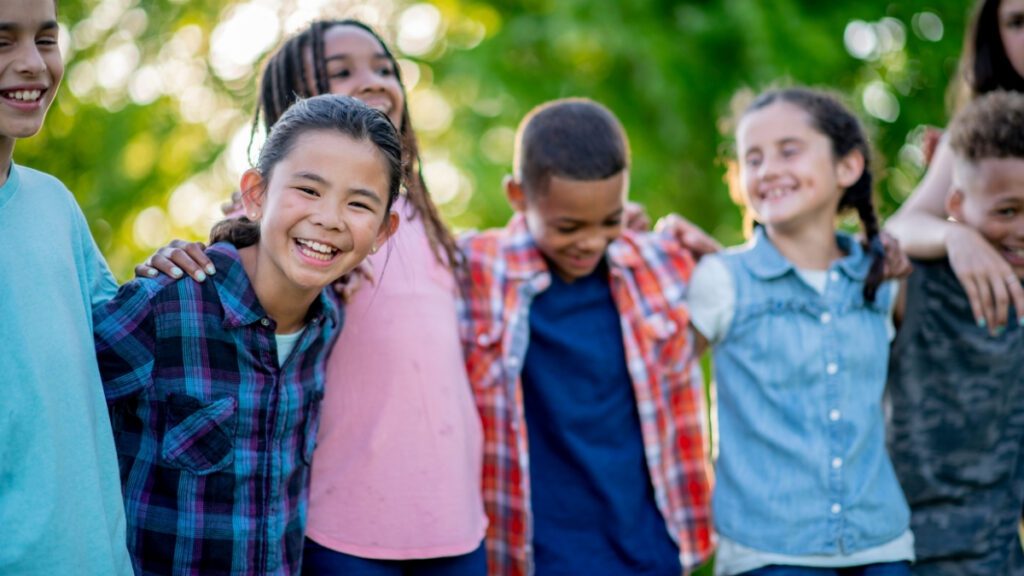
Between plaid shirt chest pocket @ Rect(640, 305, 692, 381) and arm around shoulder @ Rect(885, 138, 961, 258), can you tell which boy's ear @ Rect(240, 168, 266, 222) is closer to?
plaid shirt chest pocket @ Rect(640, 305, 692, 381)

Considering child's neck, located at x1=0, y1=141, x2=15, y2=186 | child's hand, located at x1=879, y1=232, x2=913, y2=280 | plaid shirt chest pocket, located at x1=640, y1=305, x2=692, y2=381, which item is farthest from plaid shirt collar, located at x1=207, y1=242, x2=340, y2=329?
child's hand, located at x1=879, y1=232, x2=913, y2=280

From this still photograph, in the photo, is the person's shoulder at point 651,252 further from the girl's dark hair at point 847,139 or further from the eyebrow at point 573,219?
the girl's dark hair at point 847,139

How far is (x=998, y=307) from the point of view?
3000mm

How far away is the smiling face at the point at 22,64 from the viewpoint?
2080 mm

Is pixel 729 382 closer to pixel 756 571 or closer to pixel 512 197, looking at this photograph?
pixel 756 571

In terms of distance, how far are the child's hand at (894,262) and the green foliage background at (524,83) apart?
89.5 inches

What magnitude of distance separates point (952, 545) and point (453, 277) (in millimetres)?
1658

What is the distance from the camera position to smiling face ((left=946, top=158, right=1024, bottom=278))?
309 cm

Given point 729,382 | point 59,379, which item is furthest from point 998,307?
point 59,379

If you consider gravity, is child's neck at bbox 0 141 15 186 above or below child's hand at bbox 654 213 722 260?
above

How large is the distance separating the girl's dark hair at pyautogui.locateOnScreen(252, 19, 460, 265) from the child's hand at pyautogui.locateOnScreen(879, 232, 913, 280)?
124 cm

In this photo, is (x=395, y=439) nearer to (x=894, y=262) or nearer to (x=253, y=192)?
(x=253, y=192)

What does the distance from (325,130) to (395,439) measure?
774 mm

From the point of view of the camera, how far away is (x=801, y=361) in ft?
9.73
